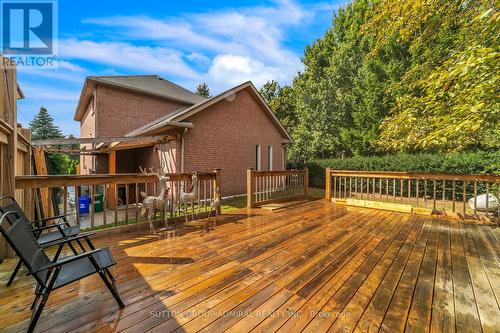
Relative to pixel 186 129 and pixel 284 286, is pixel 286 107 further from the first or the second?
pixel 284 286

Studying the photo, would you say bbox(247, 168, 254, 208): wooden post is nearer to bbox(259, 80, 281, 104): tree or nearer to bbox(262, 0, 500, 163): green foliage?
bbox(262, 0, 500, 163): green foliage

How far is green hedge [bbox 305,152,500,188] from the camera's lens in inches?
353

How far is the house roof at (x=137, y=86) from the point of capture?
11.8 metres

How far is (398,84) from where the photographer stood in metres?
6.36

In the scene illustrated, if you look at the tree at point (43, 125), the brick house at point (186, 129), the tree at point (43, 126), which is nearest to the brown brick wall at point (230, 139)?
the brick house at point (186, 129)

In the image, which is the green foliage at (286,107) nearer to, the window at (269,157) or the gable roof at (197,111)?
the gable roof at (197,111)

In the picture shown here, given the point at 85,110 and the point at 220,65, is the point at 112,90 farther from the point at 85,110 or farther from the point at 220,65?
the point at 220,65

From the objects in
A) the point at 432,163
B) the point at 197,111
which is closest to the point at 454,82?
the point at 432,163

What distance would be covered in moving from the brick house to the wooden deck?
5349 millimetres

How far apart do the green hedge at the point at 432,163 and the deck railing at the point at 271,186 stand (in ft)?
17.4

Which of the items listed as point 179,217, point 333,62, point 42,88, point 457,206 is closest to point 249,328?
point 179,217

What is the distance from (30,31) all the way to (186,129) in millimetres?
4667

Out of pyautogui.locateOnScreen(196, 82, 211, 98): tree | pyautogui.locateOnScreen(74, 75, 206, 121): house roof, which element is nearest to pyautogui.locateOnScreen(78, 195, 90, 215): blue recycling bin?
pyautogui.locateOnScreen(74, 75, 206, 121): house roof

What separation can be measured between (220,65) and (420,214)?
593 inches
